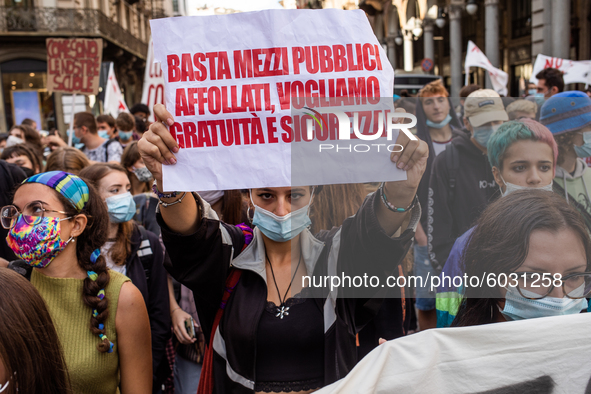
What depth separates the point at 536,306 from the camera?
5.64ft

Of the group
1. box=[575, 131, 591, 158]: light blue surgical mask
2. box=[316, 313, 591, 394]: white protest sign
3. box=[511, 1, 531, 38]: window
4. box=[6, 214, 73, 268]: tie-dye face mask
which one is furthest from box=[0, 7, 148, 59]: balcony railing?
box=[316, 313, 591, 394]: white protest sign

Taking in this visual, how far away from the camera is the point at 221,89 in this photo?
1.79m

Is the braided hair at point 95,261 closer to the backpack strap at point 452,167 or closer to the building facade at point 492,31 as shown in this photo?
the backpack strap at point 452,167

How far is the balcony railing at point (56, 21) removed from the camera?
2608 centimetres

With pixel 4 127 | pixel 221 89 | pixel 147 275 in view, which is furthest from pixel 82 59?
pixel 4 127

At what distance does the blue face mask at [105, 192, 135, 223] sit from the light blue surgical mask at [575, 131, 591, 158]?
2412mm

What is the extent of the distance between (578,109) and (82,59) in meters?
7.05

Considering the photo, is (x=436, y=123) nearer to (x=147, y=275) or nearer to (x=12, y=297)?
(x=12, y=297)

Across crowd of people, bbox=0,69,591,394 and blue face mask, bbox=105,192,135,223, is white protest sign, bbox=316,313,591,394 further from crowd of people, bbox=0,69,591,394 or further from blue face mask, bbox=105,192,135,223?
blue face mask, bbox=105,192,135,223

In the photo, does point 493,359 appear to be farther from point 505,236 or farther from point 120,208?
point 120,208

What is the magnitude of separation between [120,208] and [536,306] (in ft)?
7.76

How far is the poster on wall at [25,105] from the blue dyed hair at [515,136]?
90.8ft

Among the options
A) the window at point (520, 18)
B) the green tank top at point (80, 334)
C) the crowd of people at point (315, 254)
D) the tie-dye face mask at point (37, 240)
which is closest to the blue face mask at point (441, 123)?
the crowd of people at point (315, 254)

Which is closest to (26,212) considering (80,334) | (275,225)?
(80,334)
